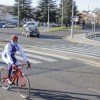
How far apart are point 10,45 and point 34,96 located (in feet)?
5.73

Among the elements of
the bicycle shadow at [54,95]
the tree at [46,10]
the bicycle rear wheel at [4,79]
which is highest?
the tree at [46,10]

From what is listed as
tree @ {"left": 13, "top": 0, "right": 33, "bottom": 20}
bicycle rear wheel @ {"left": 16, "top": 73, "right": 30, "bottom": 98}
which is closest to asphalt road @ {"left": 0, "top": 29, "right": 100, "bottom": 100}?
bicycle rear wheel @ {"left": 16, "top": 73, "right": 30, "bottom": 98}

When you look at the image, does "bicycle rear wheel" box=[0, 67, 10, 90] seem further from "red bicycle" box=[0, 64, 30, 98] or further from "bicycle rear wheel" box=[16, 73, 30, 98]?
"bicycle rear wheel" box=[16, 73, 30, 98]

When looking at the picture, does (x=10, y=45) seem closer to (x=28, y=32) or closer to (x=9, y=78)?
(x=9, y=78)

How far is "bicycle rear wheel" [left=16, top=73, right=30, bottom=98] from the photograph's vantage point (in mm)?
7144

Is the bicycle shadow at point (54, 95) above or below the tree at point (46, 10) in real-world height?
below

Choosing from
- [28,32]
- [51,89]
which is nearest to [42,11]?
[28,32]

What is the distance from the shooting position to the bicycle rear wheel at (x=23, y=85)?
281 inches

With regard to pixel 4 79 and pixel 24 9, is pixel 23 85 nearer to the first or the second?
pixel 4 79

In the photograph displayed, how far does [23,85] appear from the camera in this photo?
7.29 m

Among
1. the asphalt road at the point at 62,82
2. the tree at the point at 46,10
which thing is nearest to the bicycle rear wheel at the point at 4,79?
the asphalt road at the point at 62,82

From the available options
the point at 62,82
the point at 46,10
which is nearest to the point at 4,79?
the point at 62,82

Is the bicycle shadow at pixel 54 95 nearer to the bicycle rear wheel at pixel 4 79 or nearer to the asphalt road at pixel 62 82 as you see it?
the asphalt road at pixel 62 82

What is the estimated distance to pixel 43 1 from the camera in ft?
259
